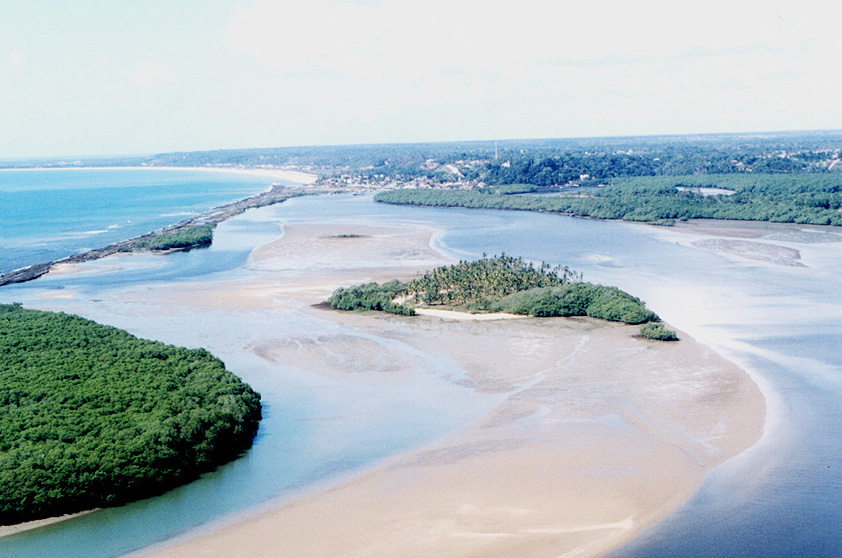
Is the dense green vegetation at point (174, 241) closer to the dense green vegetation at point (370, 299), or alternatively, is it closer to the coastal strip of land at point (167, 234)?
the coastal strip of land at point (167, 234)

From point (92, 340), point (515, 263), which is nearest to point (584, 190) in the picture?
point (515, 263)

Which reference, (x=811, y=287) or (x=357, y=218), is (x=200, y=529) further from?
(x=357, y=218)

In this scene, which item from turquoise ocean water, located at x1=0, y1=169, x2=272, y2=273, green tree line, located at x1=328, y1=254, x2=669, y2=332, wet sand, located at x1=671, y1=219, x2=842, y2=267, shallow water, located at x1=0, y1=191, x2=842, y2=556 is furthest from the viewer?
turquoise ocean water, located at x1=0, y1=169, x2=272, y2=273

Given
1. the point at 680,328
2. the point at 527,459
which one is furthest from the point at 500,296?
the point at 527,459

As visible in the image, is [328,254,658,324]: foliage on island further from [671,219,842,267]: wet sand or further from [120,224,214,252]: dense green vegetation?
[120,224,214,252]: dense green vegetation

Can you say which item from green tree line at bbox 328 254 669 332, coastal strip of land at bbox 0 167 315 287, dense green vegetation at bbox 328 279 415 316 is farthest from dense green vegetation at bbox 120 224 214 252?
green tree line at bbox 328 254 669 332

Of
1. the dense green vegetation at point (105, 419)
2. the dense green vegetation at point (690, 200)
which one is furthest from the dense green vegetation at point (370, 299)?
the dense green vegetation at point (690, 200)

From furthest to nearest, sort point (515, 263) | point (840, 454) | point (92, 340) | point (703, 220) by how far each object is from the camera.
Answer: point (703, 220) < point (515, 263) < point (92, 340) < point (840, 454)
